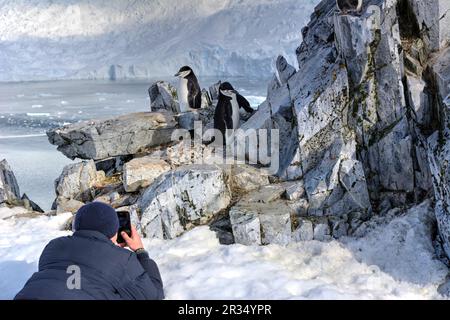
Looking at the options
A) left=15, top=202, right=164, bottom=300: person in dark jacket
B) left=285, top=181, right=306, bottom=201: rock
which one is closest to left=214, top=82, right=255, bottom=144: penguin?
left=285, top=181, right=306, bottom=201: rock

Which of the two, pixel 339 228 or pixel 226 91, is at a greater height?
pixel 226 91

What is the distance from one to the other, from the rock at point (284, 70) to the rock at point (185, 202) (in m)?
2.55

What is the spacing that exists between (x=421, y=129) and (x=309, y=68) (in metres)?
1.87

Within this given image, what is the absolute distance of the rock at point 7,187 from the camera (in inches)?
291

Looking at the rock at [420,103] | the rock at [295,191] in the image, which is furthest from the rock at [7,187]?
the rock at [420,103]

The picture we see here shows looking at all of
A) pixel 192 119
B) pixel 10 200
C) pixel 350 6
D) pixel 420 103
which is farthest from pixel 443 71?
pixel 10 200

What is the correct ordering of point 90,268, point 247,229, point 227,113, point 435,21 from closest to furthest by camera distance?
1. point 90,268
2. point 247,229
3. point 435,21
4. point 227,113

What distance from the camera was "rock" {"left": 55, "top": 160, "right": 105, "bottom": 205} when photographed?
23.1 feet

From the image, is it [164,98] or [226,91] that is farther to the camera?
[164,98]

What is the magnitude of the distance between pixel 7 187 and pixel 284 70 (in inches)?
192

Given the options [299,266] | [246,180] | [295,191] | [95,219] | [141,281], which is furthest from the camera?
[246,180]

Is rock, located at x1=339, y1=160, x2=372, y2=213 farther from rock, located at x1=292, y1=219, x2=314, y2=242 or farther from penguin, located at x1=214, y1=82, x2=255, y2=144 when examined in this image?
penguin, located at x1=214, y1=82, x2=255, y2=144

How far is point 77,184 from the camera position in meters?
7.11

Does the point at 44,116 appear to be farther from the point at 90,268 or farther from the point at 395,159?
the point at 90,268
